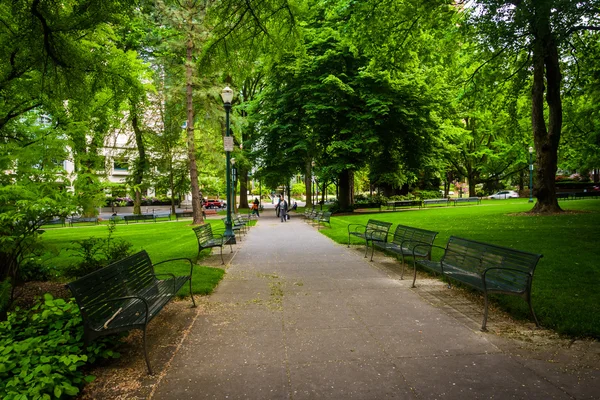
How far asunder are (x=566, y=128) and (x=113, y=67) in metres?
25.9

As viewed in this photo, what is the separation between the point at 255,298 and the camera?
5.68m

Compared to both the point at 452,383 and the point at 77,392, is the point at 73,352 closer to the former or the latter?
the point at 77,392

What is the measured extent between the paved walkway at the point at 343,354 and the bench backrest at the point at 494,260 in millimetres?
900

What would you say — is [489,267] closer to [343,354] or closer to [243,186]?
[343,354]

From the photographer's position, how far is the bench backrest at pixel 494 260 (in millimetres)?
4363

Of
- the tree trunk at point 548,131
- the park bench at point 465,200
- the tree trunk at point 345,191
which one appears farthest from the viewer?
the park bench at point 465,200

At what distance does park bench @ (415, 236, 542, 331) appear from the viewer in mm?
4301

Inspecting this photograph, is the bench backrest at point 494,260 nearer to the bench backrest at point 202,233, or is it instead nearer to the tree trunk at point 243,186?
the bench backrest at point 202,233

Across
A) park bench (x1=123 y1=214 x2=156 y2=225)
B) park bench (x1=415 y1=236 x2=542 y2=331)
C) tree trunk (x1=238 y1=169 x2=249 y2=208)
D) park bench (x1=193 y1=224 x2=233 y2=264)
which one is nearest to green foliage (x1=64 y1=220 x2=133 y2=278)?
park bench (x1=193 y1=224 x2=233 y2=264)

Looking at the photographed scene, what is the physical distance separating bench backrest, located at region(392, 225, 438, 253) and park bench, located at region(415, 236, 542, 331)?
0.53 metres

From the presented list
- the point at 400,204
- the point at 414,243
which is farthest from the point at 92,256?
the point at 400,204

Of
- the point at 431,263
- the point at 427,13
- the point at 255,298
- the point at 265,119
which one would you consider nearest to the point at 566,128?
the point at 427,13

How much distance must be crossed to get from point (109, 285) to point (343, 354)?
8.87ft

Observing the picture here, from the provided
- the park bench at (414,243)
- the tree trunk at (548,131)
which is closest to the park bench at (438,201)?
the tree trunk at (548,131)
